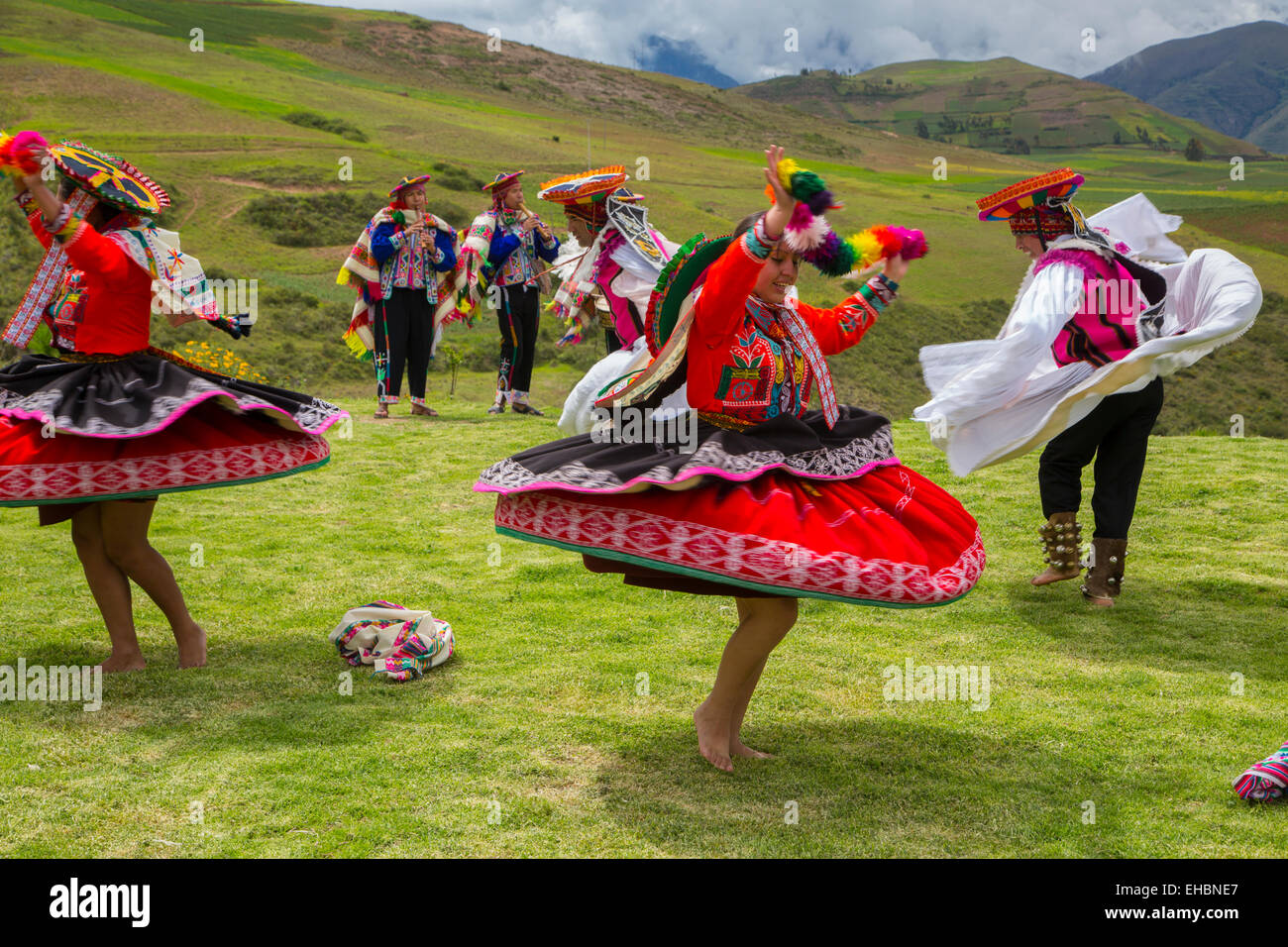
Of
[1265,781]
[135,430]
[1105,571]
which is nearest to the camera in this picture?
[1265,781]

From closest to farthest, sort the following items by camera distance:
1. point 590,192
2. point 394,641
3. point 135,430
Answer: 1. point 135,430
2. point 394,641
3. point 590,192

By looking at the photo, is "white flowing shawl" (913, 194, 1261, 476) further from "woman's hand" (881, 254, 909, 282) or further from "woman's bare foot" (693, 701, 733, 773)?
"woman's bare foot" (693, 701, 733, 773)

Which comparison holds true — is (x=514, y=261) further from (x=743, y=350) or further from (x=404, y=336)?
(x=743, y=350)

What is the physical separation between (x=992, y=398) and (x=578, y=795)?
290 cm

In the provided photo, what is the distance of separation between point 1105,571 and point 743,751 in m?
3.28

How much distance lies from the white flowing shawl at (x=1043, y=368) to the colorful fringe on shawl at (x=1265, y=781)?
199 centimetres

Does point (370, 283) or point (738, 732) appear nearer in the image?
point (738, 732)

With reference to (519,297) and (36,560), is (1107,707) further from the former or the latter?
(519,297)

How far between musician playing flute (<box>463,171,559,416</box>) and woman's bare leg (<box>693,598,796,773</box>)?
874 cm

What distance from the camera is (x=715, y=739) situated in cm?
417

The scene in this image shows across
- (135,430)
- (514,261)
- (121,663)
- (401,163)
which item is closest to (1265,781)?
(135,430)

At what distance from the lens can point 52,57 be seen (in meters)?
50.2

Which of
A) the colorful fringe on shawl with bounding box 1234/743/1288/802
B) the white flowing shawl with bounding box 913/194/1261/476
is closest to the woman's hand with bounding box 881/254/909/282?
the white flowing shawl with bounding box 913/194/1261/476

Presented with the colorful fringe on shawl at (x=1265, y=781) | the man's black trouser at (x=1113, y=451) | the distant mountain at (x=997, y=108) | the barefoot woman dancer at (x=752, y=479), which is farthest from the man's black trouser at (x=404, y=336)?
the distant mountain at (x=997, y=108)
